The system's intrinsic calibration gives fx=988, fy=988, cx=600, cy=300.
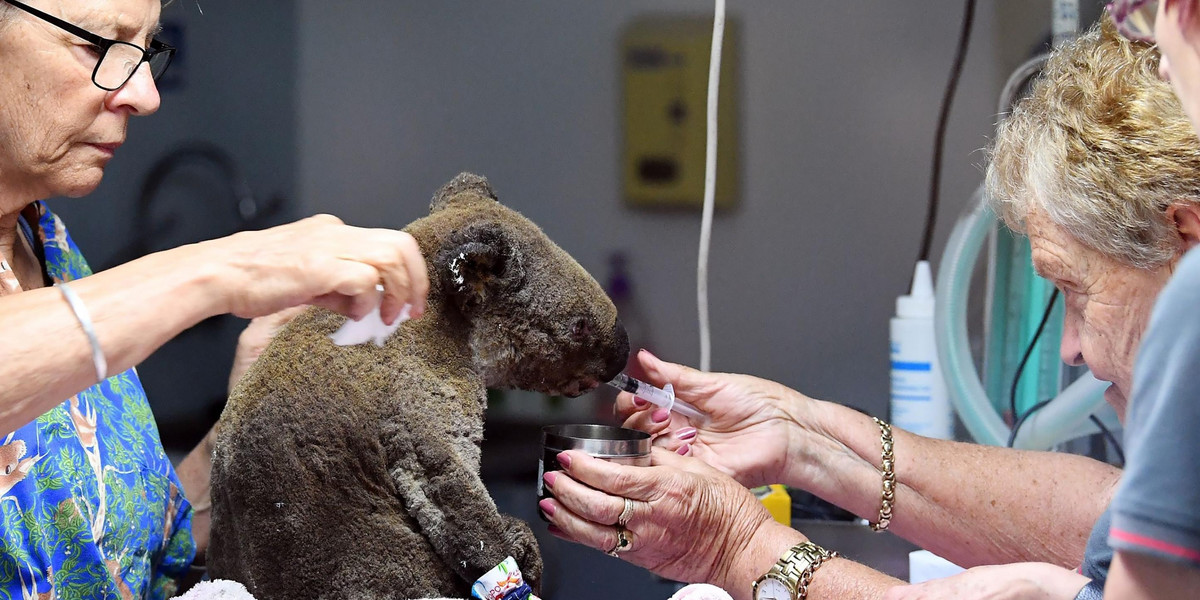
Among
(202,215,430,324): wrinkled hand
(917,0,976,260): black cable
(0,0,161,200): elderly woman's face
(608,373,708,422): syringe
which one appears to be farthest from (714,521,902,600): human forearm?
(0,0,161,200): elderly woman's face

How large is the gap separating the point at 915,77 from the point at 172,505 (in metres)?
1.19

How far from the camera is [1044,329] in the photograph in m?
1.57

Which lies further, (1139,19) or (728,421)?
(728,421)

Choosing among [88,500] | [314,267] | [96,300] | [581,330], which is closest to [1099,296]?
[581,330]

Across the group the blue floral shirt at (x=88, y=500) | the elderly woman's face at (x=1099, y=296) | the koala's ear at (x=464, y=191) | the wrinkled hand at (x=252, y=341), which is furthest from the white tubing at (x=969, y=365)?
the blue floral shirt at (x=88, y=500)

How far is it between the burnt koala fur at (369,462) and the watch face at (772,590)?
0.25 m

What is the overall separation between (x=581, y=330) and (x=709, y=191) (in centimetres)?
52

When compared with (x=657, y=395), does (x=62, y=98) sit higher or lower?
higher

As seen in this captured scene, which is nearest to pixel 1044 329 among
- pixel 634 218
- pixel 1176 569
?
pixel 634 218

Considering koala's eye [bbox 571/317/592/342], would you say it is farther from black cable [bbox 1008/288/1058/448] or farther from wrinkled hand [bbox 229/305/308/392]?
black cable [bbox 1008/288/1058/448]

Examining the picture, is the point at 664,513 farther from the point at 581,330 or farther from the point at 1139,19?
the point at 1139,19

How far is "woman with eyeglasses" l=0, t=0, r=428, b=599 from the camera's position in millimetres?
691

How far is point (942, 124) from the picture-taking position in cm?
153

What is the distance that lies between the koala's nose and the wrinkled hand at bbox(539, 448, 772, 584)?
0.36 feet
